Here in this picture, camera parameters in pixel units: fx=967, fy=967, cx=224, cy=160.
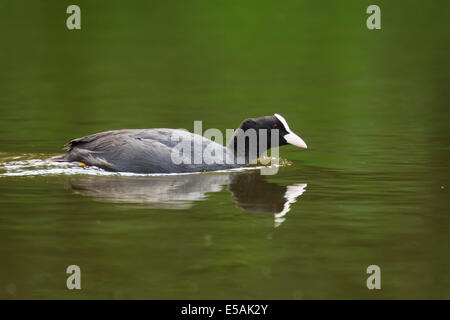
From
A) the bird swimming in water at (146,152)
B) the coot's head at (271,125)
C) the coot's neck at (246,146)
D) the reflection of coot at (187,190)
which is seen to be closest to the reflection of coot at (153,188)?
the reflection of coot at (187,190)

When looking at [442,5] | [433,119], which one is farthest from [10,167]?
[442,5]

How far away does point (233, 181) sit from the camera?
44.9 feet

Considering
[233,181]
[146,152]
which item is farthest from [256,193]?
[146,152]

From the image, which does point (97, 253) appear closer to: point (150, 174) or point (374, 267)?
point (374, 267)

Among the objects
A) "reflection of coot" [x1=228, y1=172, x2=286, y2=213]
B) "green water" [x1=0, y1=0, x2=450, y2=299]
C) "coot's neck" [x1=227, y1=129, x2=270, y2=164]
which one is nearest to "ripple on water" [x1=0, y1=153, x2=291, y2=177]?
"green water" [x1=0, y1=0, x2=450, y2=299]

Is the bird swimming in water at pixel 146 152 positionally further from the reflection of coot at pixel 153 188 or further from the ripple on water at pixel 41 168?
the reflection of coot at pixel 153 188

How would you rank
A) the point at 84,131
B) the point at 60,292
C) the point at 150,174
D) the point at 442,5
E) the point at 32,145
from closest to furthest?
the point at 60,292, the point at 150,174, the point at 32,145, the point at 84,131, the point at 442,5

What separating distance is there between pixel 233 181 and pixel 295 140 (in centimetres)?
166

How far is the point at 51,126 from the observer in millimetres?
18188

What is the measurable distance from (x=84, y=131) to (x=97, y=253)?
8520 millimetres

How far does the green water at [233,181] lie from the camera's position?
8.96 meters

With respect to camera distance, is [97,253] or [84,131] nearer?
[97,253]

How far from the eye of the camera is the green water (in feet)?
29.4

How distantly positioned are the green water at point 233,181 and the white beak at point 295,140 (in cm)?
34
